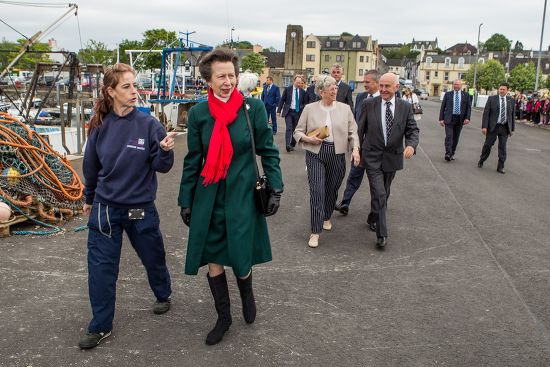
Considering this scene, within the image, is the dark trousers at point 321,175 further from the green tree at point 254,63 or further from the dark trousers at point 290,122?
the green tree at point 254,63

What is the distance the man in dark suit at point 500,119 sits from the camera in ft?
36.0

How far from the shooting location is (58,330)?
3719 millimetres

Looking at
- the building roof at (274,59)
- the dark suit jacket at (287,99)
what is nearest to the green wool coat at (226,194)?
the dark suit jacket at (287,99)

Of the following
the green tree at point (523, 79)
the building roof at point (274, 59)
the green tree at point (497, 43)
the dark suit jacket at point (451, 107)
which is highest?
the green tree at point (497, 43)

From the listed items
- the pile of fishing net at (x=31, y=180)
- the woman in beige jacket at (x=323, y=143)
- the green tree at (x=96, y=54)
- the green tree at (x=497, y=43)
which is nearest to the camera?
the woman in beige jacket at (x=323, y=143)

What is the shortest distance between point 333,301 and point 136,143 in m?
2.06

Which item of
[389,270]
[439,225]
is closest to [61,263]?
[389,270]

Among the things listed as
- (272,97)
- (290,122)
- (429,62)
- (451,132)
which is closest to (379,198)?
(451,132)

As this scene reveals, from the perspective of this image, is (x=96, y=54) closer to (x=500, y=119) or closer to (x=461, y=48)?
(x=500, y=119)

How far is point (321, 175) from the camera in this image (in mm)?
Answer: 5773

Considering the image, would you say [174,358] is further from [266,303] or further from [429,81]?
[429,81]

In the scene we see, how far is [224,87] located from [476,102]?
55.3 meters

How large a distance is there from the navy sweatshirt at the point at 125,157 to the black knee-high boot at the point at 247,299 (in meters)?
0.91

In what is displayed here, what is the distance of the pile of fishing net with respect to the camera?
19.5 feet
